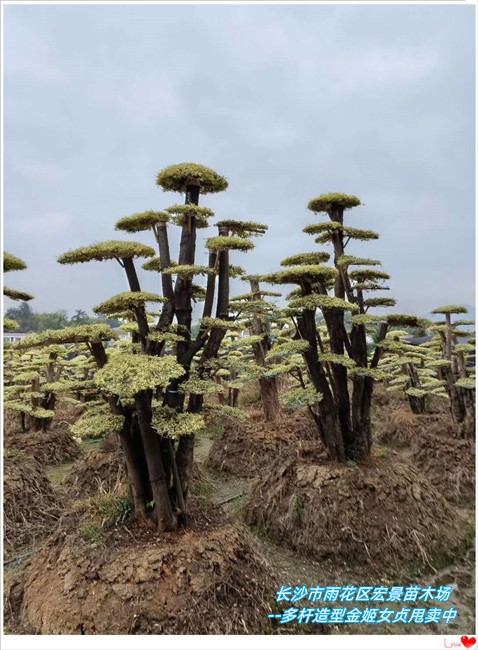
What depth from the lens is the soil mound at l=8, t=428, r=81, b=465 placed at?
11.1 m

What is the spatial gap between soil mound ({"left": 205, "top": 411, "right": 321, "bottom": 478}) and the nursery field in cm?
131

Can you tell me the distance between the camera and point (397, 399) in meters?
17.8

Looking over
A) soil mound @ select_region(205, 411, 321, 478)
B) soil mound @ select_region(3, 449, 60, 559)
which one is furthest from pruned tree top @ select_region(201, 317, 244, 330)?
soil mound @ select_region(205, 411, 321, 478)

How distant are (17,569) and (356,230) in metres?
7.62

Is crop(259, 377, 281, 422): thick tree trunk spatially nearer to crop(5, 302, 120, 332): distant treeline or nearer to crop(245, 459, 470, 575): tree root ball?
crop(245, 459, 470, 575): tree root ball

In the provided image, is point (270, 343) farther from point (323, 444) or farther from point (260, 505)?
point (260, 505)

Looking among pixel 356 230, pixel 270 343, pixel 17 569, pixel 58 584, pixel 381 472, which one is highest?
pixel 356 230

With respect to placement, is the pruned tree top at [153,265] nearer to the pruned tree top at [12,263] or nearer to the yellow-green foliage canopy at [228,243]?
the yellow-green foliage canopy at [228,243]

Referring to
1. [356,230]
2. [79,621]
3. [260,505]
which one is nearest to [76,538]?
[79,621]

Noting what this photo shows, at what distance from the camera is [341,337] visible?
7914 mm

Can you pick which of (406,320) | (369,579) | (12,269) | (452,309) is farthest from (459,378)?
(12,269)

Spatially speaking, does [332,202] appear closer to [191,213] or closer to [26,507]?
[191,213]

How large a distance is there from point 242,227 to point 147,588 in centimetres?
473

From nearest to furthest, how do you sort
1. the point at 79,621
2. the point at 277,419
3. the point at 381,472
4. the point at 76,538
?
the point at 79,621, the point at 76,538, the point at 381,472, the point at 277,419
